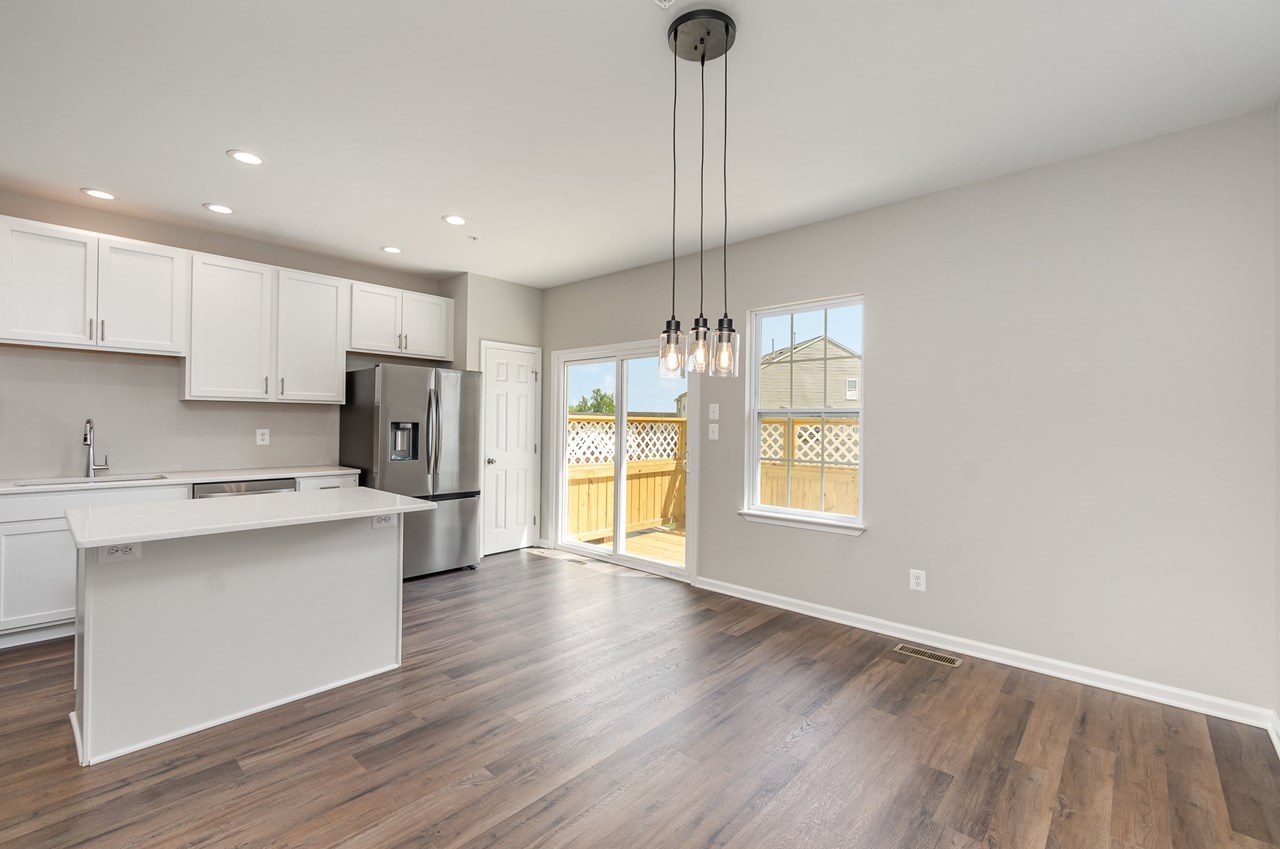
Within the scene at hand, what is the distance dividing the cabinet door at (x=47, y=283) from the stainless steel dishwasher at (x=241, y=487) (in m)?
1.08

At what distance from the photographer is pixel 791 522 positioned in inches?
152

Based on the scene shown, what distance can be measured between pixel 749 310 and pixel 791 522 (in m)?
1.50

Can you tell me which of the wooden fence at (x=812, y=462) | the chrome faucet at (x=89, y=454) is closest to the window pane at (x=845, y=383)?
the wooden fence at (x=812, y=462)

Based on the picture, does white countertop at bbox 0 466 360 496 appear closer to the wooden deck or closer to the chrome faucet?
the chrome faucet

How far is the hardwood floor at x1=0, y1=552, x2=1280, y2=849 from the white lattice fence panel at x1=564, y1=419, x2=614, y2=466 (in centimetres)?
235

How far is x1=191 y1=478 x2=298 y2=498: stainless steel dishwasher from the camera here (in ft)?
12.1

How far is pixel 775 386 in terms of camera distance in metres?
4.05

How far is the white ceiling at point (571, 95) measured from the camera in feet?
6.35

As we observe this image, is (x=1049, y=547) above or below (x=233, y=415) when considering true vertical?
below

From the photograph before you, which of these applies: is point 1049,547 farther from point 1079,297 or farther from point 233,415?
point 233,415

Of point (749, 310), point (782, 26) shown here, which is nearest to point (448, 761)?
point (782, 26)

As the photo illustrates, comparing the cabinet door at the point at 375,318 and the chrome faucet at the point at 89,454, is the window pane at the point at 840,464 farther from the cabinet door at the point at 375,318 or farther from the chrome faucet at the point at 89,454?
the chrome faucet at the point at 89,454

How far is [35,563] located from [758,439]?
14.0 feet

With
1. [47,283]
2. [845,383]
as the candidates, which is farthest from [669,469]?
[47,283]
